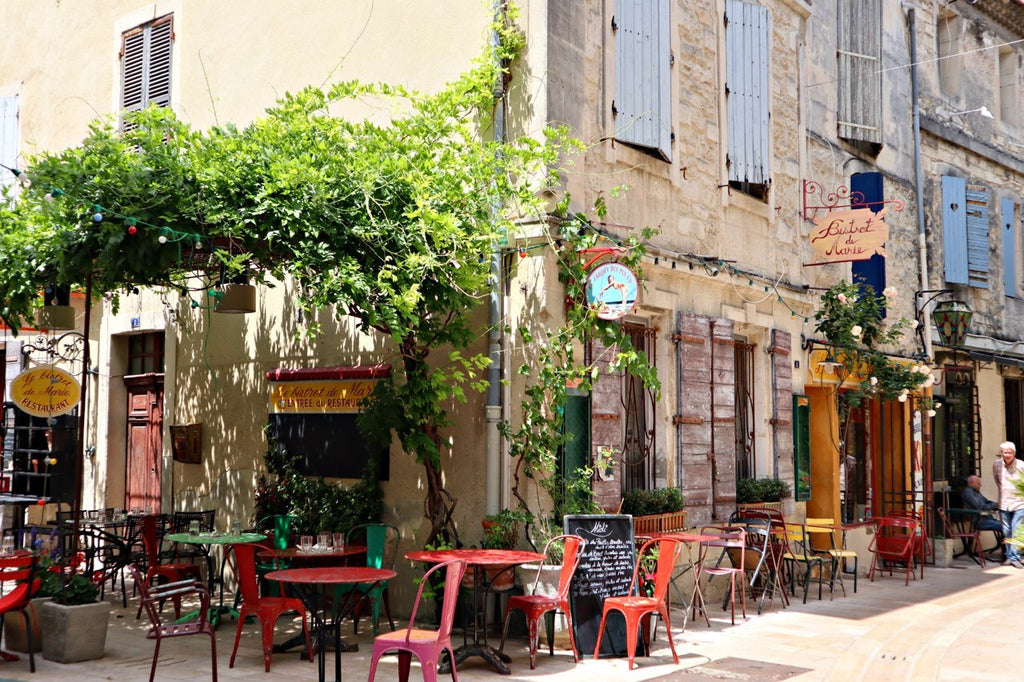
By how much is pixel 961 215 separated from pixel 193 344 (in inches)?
409

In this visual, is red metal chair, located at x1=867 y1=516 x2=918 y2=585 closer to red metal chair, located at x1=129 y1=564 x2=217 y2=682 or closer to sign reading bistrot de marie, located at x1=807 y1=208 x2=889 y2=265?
sign reading bistrot de marie, located at x1=807 y1=208 x2=889 y2=265

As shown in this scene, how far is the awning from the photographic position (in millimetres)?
8570

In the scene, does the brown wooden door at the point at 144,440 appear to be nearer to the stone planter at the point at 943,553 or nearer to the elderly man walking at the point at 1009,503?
the stone planter at the point at 943,553

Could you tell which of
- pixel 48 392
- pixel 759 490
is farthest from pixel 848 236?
pixel 48 392

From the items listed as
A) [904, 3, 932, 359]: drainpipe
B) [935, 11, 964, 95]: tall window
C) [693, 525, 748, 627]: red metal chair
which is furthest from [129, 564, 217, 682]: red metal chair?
[935, 11, 964, 95]: tall window

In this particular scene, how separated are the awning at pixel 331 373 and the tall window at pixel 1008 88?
481 inches

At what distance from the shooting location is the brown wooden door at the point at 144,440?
11219 mm

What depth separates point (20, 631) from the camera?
7023 millimetres

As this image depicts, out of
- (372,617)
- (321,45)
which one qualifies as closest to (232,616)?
(372,617)

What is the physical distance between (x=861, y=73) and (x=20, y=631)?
35.6 ft

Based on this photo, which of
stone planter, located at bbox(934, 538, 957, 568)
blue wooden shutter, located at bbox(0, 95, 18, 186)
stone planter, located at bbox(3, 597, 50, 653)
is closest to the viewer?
stone planter, located at bbox(3, 597, 50, 653)

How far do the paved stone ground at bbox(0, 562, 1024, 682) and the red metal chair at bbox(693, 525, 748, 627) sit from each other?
8.4 inches

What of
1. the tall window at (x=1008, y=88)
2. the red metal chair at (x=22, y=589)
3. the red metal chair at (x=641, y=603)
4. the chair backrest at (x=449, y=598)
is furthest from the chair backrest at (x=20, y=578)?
the tall window at (x=1008, y=88)

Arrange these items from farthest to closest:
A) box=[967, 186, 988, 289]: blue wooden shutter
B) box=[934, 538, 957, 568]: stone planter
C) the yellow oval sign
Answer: box=[967, 186, 988, 289]: blue wooden shutter → box=[934, 538, 957, 568]: stone planter → the yellow oval sign
